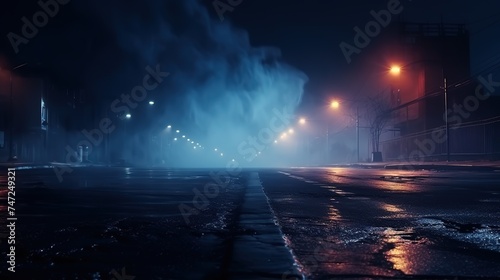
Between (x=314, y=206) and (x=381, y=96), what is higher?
(x=381, y=96)

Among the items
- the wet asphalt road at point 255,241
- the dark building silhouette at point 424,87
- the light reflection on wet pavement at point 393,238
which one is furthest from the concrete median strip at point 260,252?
the dark building silhouette at point 424,87

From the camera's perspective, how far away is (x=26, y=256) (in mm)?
4203

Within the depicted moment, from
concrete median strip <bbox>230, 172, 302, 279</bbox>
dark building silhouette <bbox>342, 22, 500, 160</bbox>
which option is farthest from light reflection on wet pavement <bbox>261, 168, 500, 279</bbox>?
dark building silhouette <bbox>342, 22, 500, 160</bbox>

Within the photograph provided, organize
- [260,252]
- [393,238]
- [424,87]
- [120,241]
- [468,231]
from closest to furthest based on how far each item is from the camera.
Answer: [260,252]
[120,241]
[393,238]
[468,231]
[424,87]

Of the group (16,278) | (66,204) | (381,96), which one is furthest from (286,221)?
(381,96)

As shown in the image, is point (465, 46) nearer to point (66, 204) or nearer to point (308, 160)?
point (308, 160)

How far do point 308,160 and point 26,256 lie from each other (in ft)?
322
